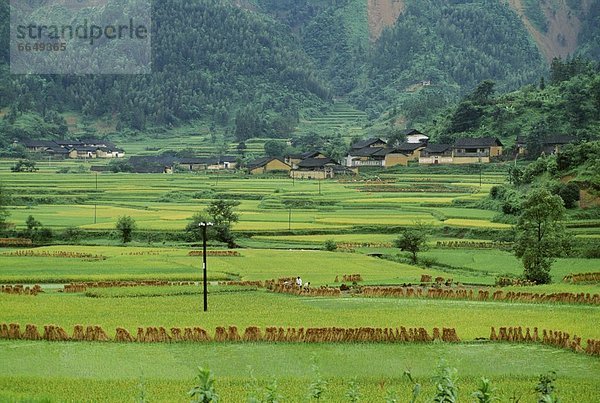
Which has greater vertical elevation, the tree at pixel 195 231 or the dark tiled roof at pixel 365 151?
the dark tiled roof at pixel 365 151

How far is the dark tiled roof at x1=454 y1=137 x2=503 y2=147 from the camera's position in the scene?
293 feet

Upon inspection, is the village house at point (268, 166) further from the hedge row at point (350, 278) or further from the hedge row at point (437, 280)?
the hedge row at point (437, 280)

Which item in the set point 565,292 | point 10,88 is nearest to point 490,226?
point 565,292

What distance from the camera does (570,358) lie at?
2039 cm

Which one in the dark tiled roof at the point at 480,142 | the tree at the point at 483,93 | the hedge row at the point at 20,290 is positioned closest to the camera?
the hedge row at the point at 20,290

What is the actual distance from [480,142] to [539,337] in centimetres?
6872

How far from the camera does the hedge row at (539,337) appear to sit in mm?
21250

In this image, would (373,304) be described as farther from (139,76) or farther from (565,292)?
(139,76)

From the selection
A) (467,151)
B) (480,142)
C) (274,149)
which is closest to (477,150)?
(480,142)

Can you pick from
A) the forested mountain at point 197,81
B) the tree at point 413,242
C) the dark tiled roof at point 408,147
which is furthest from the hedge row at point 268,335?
the forested mountain at point 197,81

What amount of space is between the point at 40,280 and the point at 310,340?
15290 millimetres

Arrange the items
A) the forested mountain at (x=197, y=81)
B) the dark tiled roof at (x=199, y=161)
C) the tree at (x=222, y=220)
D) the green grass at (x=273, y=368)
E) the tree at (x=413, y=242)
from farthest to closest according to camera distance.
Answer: the forested mountain at (x=197, y=81)
the dark tiled roof at (x=199, y=161)
the tree at (x=222, y=220)
the tree at (x=413, y=242)
the green grass at (x=273, y=368)

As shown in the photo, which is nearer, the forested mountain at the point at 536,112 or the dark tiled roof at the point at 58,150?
the forested mountain at the point at 536,112

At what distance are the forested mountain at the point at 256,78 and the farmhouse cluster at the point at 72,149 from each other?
4.95 meters
